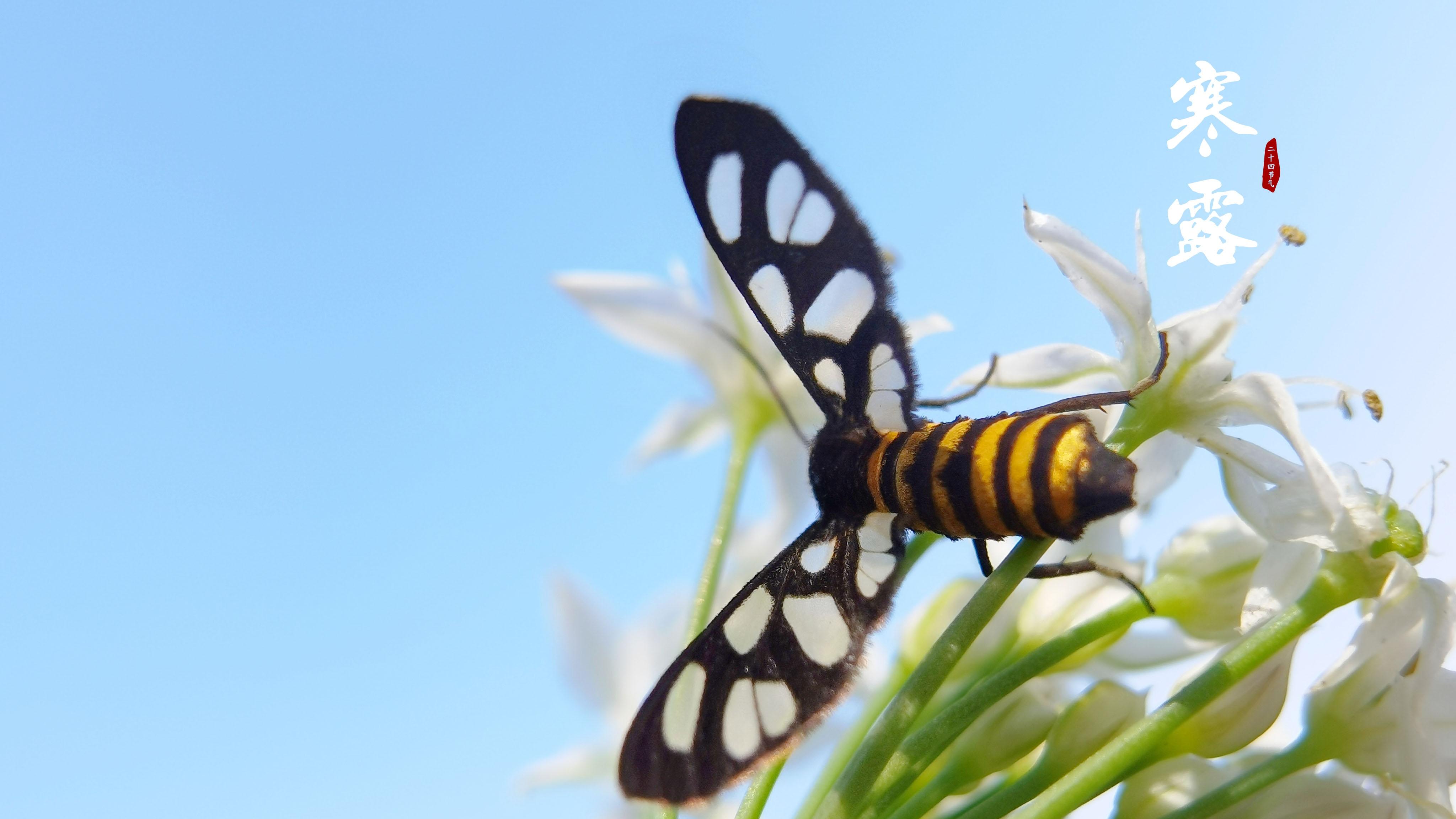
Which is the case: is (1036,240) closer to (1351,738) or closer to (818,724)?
(818,724)

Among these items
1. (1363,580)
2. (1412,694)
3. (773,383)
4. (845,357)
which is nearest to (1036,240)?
(845,357)

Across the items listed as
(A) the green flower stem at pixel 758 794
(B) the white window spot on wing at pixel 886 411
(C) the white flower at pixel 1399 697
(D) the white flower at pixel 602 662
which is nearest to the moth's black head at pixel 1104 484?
(B) the white window spot on wing at pixel 886 411

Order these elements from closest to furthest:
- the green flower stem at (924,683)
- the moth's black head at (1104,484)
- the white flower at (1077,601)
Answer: the moth's black head at (1104,484)
the green flower stem at (924,683)
the white flower at (1077,601)

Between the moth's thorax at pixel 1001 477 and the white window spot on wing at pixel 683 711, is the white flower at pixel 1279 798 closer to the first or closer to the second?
the moth's thorax at pixel 1001 477

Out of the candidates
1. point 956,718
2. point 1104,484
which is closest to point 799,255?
point 1104,484

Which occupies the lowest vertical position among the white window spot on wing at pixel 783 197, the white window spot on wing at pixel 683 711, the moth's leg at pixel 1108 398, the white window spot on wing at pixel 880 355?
the white window spot on wing at pixel 683 711

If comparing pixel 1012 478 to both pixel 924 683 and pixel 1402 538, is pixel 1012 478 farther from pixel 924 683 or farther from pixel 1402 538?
pixel 1402 538
